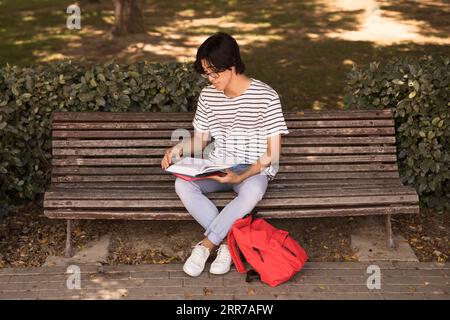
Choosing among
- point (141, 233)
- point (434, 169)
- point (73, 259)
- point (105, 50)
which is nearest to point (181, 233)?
point (141, 233)

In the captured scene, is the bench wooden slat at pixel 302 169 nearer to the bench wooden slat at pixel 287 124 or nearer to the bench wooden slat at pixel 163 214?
the bench wooden slat at pixel 287 124

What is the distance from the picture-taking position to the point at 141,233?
18.6ft

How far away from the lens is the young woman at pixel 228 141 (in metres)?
4.93

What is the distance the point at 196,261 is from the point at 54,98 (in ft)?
6.22

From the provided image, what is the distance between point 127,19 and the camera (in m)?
11.1

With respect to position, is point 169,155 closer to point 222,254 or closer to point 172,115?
point 172,115

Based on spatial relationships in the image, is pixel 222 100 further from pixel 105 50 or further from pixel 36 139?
pixel 105 50

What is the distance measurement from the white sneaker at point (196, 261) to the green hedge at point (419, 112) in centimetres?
195

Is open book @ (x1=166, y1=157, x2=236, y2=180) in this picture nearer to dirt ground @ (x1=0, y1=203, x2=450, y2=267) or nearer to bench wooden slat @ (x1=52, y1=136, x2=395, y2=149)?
bench wooden slat @ (x1=52, y1=136, x2=395, y2=149)

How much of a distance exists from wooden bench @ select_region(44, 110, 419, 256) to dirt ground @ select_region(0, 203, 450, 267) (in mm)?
268

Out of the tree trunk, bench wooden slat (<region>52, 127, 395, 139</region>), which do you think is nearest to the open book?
bench wooden slat (<region>52, 127, 395, 139</region>)

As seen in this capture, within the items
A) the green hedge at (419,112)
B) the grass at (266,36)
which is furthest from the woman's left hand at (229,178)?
the grass at (266,36)

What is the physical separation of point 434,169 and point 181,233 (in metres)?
2.12

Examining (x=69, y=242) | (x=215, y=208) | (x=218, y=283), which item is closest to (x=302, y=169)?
(x=215, y=208)
